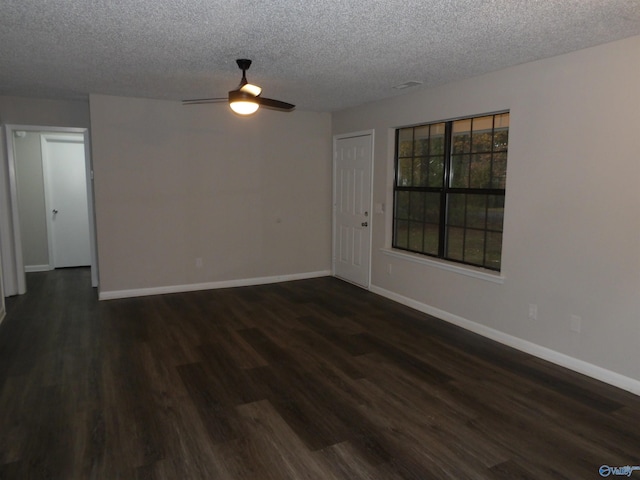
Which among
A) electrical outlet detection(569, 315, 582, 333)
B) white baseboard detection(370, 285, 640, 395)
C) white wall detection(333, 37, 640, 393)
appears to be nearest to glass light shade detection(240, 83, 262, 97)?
white wall detection(333, 37, 640, 393)

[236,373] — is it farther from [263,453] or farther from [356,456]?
[356,456]

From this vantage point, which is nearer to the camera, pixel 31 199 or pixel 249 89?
pixel 249 89

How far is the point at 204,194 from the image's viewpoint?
18.8ft

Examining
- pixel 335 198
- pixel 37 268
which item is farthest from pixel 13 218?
pixel 335 198

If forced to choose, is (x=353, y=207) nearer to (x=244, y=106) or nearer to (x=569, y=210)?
(x=244, y=106)

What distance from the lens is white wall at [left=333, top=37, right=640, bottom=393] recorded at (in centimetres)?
303

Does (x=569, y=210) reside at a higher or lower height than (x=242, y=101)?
lower

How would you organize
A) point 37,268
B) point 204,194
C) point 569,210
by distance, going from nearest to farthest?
point 569,210, point 204,194, point 37,268

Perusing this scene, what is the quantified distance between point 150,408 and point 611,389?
128 inches

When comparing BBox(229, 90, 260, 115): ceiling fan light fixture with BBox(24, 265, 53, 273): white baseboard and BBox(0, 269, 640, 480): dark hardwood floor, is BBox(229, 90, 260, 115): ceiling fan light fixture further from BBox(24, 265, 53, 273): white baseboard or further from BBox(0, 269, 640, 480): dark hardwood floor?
BBox(24, 265, 53, 273): white baseboard

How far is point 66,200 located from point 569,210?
7.22 m
